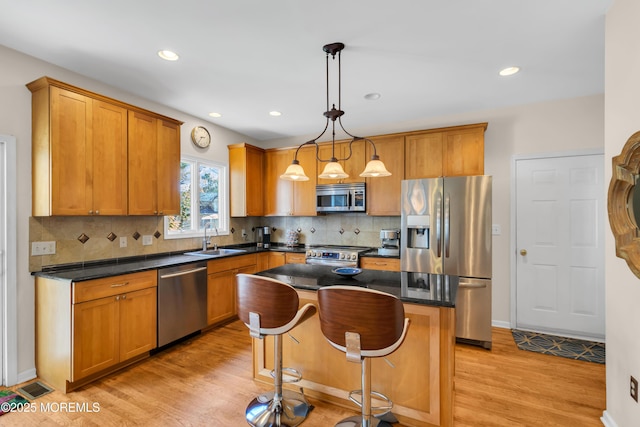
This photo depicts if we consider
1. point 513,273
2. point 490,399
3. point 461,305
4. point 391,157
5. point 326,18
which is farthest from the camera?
point 391,157

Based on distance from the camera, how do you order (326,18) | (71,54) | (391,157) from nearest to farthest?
(326,18)
(71,54)
(391,157)

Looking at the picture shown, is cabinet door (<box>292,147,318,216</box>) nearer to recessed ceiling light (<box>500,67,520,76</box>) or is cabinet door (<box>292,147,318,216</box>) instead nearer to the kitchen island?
the kitchen island

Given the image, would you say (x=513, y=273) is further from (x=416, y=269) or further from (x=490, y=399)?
(x=490, y=399)

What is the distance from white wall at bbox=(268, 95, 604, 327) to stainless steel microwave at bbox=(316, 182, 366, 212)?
152cm

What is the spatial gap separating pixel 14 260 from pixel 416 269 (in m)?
3.80

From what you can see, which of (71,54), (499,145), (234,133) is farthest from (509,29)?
(234,133)

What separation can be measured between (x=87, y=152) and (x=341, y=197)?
2973 millimetres

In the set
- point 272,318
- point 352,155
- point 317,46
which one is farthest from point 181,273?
point 352,155

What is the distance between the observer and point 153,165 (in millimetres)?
3287

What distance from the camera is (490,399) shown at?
7.61 feet

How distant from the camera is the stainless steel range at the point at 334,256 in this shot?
3994 millimetres

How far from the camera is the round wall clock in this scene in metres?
4.14

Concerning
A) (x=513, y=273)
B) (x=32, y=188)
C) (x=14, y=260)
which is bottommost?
(x=513, y=273)

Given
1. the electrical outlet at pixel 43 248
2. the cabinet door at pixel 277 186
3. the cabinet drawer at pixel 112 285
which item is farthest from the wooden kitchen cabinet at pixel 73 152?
the cabinet door at pixel 277 186
